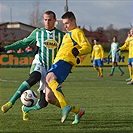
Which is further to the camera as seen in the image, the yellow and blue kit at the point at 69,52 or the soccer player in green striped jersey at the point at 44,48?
the soccer player in green striped jersey at the point at 44,48

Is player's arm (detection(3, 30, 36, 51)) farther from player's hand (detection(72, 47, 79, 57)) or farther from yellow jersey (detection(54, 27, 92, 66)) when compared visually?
player's hand (detection(72, 47, 79, 57))

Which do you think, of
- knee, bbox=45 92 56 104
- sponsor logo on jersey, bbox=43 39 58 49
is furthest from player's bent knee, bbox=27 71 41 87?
sponsor logo on jersey, bbox=43 39 58 49

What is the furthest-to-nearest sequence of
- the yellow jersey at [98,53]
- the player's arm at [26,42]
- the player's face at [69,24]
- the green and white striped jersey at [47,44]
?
1. the yellow jersey at [98,53]
2. the player's arm at [26,42]
3. the green and white striped jersey at [47,44]
4. the player's face at [69,24]

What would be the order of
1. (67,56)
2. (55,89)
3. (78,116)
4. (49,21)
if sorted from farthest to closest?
1. (49,21)
2. (78,116)
3. (67,56)
4. (55,89)

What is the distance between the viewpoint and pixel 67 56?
22.7 feet

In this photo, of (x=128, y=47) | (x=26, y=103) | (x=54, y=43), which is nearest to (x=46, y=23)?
(x=54, y=43)

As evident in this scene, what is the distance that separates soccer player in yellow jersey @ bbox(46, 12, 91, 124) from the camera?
22.0 feet

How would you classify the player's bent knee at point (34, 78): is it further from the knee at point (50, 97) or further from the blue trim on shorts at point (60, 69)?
the blue trim on shorts at point (60, 69)

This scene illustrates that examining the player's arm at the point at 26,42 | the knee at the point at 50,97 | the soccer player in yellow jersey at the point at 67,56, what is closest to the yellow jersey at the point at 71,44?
the soccer player in yellow jersey at the point at 67,56

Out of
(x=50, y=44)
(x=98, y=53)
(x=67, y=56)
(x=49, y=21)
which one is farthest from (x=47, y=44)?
(x=98, y=53)

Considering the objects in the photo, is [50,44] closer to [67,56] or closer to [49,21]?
[49,21]

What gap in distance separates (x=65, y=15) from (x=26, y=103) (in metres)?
1.68

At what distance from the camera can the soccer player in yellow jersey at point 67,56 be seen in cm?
670

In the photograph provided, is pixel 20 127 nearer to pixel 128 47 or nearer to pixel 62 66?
pixel 62 66
